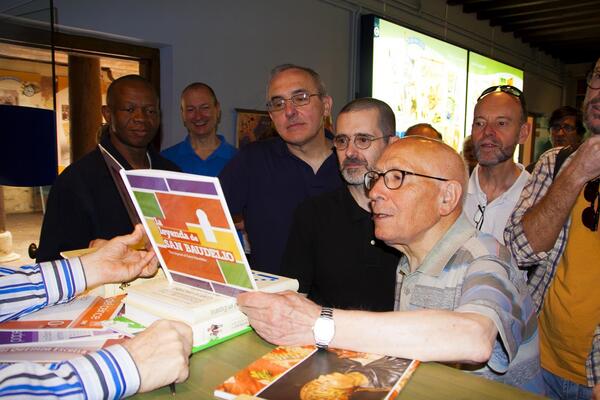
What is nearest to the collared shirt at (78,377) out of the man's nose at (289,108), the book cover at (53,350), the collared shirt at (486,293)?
the book cover at (53,350)

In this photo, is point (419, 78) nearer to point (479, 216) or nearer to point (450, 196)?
point (479, 216)

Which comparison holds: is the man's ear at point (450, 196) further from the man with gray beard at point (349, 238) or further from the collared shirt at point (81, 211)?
the collared shirt at point (81, 211)

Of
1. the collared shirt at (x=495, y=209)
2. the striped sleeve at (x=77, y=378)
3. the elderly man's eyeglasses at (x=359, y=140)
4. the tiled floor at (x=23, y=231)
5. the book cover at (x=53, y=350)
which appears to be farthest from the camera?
the tiled floor at (x=23, y=231)

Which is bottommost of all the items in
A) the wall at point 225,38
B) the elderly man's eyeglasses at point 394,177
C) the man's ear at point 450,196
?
the man's ear at point 450,196

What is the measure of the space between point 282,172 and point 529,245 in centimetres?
124

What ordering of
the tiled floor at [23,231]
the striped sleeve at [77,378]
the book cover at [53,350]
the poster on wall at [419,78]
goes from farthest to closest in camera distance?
the poster on wall at [419,78] < the tiled floor at [23,231] < the book cover at [53,350] < the striped sleeve at [77,378]

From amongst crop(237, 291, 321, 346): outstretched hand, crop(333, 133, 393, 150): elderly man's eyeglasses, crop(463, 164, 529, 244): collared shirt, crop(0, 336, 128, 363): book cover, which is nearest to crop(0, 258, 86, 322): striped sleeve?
crop(0, 336, 128, 363): book cover

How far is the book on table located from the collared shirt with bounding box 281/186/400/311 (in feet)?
2.13

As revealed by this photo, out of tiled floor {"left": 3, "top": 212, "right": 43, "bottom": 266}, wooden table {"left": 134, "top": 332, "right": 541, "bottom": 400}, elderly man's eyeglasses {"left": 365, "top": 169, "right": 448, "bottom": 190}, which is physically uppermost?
elderly man's eyeglasses {"left": 365, "top": 169, "right": 448, "bottom": 190}

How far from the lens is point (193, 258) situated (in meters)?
1.25

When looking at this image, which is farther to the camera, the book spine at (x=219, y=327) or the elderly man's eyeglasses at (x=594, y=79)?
the elderly man's eyeglasses at (x=594, y=79)

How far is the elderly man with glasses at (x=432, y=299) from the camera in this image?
1052mm

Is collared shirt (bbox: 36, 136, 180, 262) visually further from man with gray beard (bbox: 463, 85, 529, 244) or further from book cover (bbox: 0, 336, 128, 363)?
man with gray beard (bbox: 463, 85, 529, 244)

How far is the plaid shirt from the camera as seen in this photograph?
6.04 feet
